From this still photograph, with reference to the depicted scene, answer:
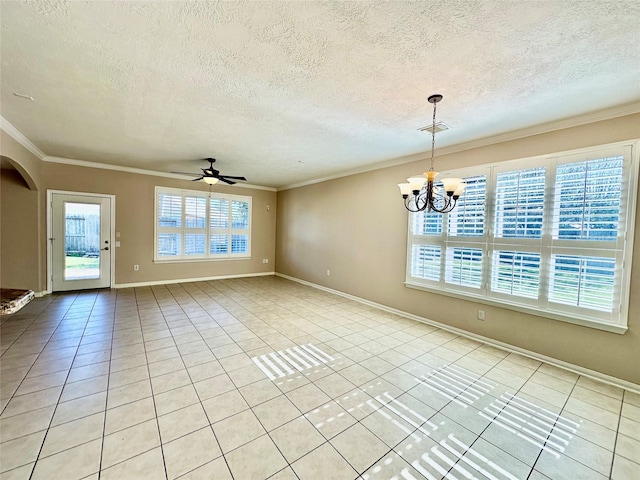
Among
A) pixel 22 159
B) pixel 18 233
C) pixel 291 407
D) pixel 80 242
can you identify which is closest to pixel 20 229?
pixel 18 233

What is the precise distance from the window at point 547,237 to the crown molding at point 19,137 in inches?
238

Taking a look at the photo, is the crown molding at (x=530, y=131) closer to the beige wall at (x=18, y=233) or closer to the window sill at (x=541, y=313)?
the window sill at (x=541, y=313)

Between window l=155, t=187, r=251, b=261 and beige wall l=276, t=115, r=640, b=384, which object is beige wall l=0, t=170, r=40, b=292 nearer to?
window l=155, t=187, r=251, b=261

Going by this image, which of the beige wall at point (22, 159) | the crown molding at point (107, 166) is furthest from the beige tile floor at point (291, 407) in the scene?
the crown molding at point (107, 166)

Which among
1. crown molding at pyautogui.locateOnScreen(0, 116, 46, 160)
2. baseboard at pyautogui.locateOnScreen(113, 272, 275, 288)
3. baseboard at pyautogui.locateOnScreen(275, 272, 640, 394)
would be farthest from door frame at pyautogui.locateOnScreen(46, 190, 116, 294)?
baseboard at pyautogui.locateOnScreen(275, 272, 640, 394)

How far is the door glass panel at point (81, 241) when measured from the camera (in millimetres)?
5340

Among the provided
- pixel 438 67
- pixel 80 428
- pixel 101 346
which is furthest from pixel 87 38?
pixel 101 346

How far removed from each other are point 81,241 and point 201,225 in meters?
2.39

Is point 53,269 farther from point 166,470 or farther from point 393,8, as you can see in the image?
point 393,8

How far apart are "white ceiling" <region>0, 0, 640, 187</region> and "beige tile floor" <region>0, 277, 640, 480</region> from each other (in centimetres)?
275

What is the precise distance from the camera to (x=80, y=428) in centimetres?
184

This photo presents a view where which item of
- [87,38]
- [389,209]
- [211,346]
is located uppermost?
[87,38]

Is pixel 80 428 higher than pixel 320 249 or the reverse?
the reverse

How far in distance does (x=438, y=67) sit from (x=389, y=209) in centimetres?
284
